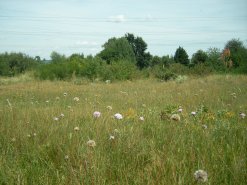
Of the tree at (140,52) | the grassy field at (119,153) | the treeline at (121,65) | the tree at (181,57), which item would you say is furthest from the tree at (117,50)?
the grassy field at (119,153)

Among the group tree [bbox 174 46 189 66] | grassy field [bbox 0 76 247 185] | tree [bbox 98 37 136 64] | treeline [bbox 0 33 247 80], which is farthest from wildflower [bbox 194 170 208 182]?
tree [bbox 174 46 189 66]

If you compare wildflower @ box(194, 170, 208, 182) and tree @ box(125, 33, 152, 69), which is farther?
tree @ box(125, 33, 152, 69)

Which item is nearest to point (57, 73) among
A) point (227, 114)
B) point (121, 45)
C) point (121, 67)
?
point (121, 67)

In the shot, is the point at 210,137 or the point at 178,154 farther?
the point at 210,137

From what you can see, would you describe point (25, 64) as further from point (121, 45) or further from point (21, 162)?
point (21, 162)

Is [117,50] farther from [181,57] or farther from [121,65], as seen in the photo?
[121,65]

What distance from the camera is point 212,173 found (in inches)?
83.1

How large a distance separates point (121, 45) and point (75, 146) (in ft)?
201

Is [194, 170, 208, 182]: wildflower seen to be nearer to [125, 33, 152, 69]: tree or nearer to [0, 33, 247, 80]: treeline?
[0, 33, 247, 80]: treeline

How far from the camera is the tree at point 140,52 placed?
68.4 m

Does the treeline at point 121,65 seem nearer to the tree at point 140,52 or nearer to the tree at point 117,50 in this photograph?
the tree at point 117,50

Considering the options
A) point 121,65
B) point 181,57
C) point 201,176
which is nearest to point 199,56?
point 181,57

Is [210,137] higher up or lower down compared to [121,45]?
lower down

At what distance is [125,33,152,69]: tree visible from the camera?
6844 centimetres
